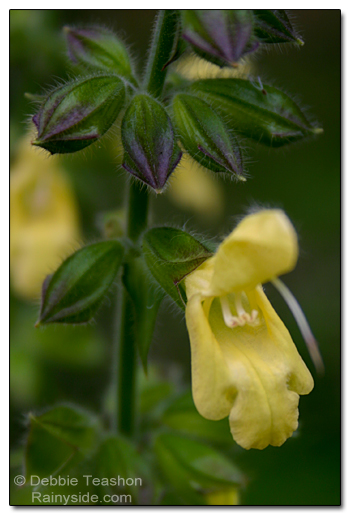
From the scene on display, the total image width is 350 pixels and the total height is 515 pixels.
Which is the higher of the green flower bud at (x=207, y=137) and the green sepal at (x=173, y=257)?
the green flower bud at (x=207, y=137)

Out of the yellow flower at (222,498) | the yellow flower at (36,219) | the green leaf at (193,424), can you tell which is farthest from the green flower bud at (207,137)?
the yellow flower at (36,219)

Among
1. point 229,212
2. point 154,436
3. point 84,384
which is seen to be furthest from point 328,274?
point 154,436

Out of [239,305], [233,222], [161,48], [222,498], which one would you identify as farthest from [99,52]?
[222,498]

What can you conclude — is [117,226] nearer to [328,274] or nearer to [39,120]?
[39,120]

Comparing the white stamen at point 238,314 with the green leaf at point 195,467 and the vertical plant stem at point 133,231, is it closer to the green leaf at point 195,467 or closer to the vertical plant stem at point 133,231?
the vertical plant stem at point 133,231

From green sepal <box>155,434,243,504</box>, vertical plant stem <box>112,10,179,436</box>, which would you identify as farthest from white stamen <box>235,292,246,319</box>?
green sepal <box>155,434,243,504</box>

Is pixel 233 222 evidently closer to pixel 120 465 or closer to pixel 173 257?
pixel 173 257
